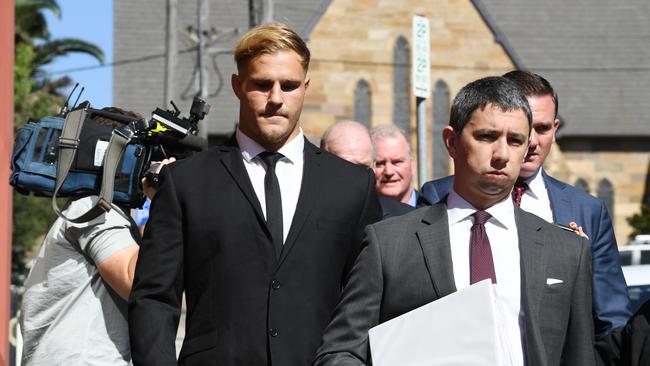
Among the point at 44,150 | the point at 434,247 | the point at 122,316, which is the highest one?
the point at 44,150

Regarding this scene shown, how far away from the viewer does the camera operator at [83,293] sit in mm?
4816

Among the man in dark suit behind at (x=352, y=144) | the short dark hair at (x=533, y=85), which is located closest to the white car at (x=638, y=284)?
the man in dark suit behind at (x=352, y=144)

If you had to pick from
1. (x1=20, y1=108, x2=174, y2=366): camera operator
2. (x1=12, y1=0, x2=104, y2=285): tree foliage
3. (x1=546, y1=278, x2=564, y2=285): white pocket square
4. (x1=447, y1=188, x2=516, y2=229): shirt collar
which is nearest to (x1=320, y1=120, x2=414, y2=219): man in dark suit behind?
(x1=20, y1=108, x2=174, y2=366): camera operator

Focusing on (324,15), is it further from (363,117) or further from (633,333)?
(633,333)

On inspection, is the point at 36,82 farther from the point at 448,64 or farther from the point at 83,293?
the point at 83,293

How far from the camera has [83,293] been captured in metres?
4.89

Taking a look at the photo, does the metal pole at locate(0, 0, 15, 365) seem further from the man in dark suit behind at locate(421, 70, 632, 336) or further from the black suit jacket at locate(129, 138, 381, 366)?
the man in dark suit behind at locate(421, 70, 632, 336)

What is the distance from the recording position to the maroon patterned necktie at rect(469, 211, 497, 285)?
3.87m

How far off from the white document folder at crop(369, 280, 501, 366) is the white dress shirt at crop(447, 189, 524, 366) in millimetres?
116

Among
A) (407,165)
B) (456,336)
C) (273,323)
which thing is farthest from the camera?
(407,165)

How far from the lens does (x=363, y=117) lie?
4084 cm

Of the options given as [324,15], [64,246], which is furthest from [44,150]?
[324,15]

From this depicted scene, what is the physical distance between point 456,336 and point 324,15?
3721 cm

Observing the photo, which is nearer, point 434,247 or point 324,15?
point 434,247
